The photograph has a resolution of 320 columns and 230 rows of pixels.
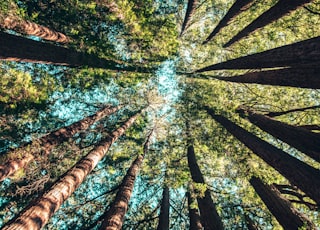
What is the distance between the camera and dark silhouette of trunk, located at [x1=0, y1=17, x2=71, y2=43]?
7308 mm

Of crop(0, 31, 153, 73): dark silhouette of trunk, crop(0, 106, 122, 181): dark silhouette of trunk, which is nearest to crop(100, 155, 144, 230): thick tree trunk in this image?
crop(0, 106, 122, 181): dark silhouette of trunk

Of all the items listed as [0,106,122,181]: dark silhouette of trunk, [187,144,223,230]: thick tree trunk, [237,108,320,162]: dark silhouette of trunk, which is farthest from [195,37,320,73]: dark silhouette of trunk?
[0,106,122,181]: dark silhouette of trunk

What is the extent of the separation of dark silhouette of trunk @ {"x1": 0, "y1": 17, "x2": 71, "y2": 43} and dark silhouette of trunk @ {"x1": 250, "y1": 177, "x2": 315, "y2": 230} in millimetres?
10686

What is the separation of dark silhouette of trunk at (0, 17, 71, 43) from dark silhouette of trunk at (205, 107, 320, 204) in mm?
9275

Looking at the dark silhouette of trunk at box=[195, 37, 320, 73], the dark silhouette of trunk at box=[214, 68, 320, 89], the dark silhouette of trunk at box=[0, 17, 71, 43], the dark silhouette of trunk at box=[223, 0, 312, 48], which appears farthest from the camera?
the dark silhouette of trunk at box=[223, 0, 312, 48]

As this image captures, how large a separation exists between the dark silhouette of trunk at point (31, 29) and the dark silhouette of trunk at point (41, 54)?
1.18 feet

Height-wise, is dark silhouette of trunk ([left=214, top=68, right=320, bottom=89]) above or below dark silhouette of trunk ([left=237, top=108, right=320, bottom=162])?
above

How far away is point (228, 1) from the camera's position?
16.5m

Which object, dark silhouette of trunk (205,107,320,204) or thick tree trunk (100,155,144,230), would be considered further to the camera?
thick tree trunk (100,155,144,230)

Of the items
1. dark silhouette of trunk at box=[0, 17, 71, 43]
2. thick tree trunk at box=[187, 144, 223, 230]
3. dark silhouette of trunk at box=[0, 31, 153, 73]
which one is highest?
dark silhouette of trunk at box=[0, 17, 71, 43]

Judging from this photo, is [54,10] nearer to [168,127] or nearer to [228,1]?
[168,127]

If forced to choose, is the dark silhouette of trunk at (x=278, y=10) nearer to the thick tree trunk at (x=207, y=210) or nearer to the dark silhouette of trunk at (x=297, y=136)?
the dark silhouette of trunk at (x=297, y=136)

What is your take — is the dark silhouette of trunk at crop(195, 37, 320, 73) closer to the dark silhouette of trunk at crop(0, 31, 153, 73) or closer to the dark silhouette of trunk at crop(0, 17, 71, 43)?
the dark silhouette of trunk at crop(0, 31, 153, 73)

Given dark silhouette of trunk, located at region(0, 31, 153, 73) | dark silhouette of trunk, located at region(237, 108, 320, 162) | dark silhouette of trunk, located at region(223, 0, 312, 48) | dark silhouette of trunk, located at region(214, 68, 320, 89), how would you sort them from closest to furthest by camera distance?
dark silhouette of trunk, located at region(214, 68, 320, 89) < dark silhouette of trunk, located at region(237, 108, 320, 162) < dark silhouette of trunk, located at region(0, 31, 153, 73) < dark silhouette of trunk, located at region(223, 0, 312, 48)
